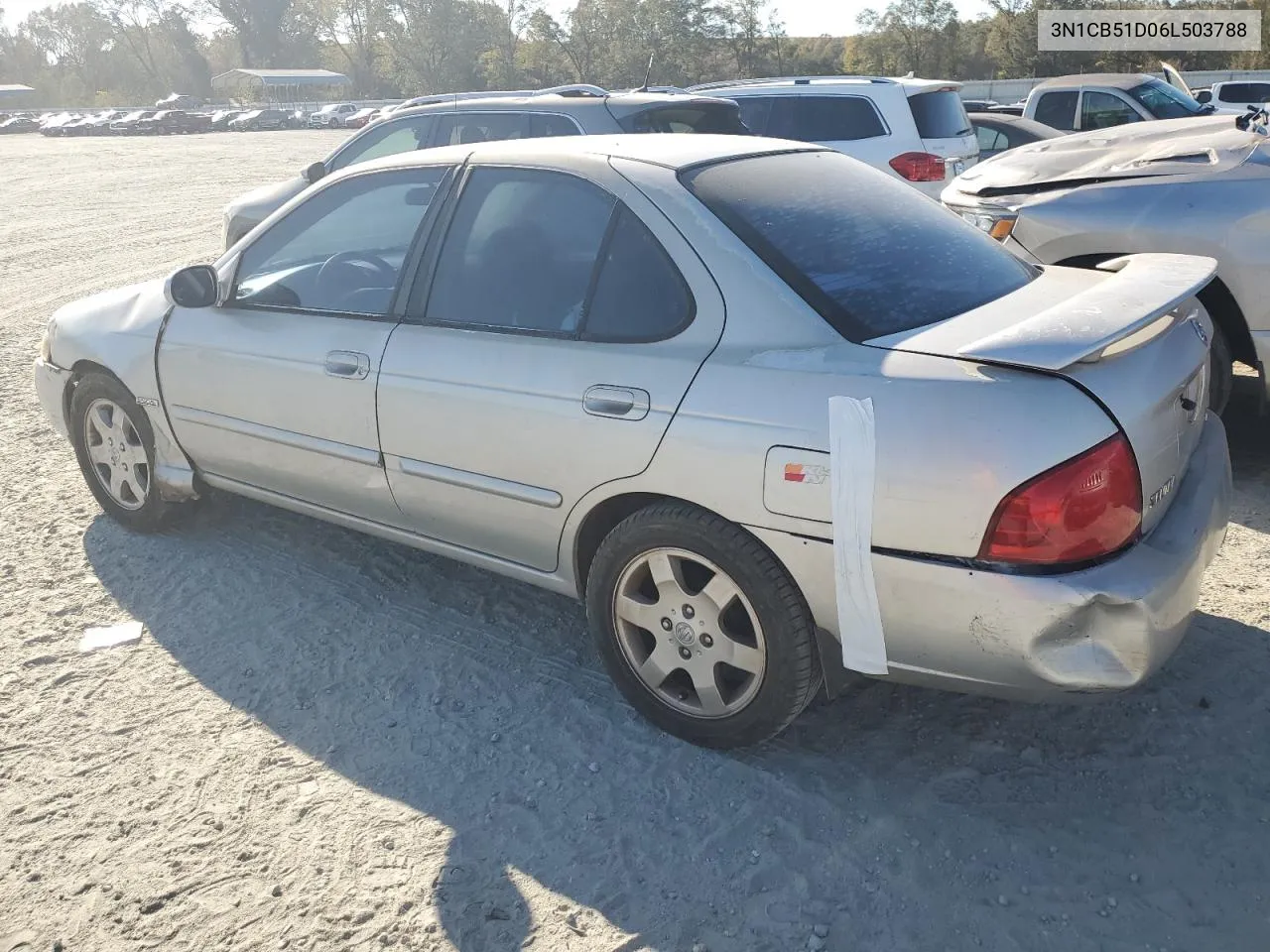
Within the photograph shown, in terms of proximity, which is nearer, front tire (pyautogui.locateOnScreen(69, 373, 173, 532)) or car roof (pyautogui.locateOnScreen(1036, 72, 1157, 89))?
front tire (pyautogui.locateOnScreen(69, 373, 173, 532))

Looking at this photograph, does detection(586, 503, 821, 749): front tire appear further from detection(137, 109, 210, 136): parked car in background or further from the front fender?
detection(137, 109, 210, 136): parked car in background

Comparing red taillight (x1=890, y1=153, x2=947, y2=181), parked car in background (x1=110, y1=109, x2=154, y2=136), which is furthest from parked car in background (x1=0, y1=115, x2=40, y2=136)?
red taillight (x1=890, y1=153, x2=947, y2=181)

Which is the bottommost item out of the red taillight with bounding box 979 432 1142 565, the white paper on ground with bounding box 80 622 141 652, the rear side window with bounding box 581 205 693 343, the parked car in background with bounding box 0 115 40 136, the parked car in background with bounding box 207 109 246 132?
the white paper on ground with bounding box 80 622 141 652

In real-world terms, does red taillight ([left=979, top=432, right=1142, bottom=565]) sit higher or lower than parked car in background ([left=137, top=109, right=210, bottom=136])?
lower

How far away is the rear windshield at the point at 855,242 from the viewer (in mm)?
2936

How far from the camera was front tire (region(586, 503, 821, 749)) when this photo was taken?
280cm

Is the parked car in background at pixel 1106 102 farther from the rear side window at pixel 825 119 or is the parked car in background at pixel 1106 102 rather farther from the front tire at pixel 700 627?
the front tire at pixel 700 627

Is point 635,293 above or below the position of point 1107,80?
below

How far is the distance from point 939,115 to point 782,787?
8166 millimetres

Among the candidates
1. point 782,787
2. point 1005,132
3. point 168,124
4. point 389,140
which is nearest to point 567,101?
point 389,140

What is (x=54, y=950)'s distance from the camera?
2.53m

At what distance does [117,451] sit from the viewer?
469cm

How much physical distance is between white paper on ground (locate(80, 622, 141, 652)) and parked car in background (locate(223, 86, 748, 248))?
12.9 ft

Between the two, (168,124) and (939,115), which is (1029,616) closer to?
(939,115)
